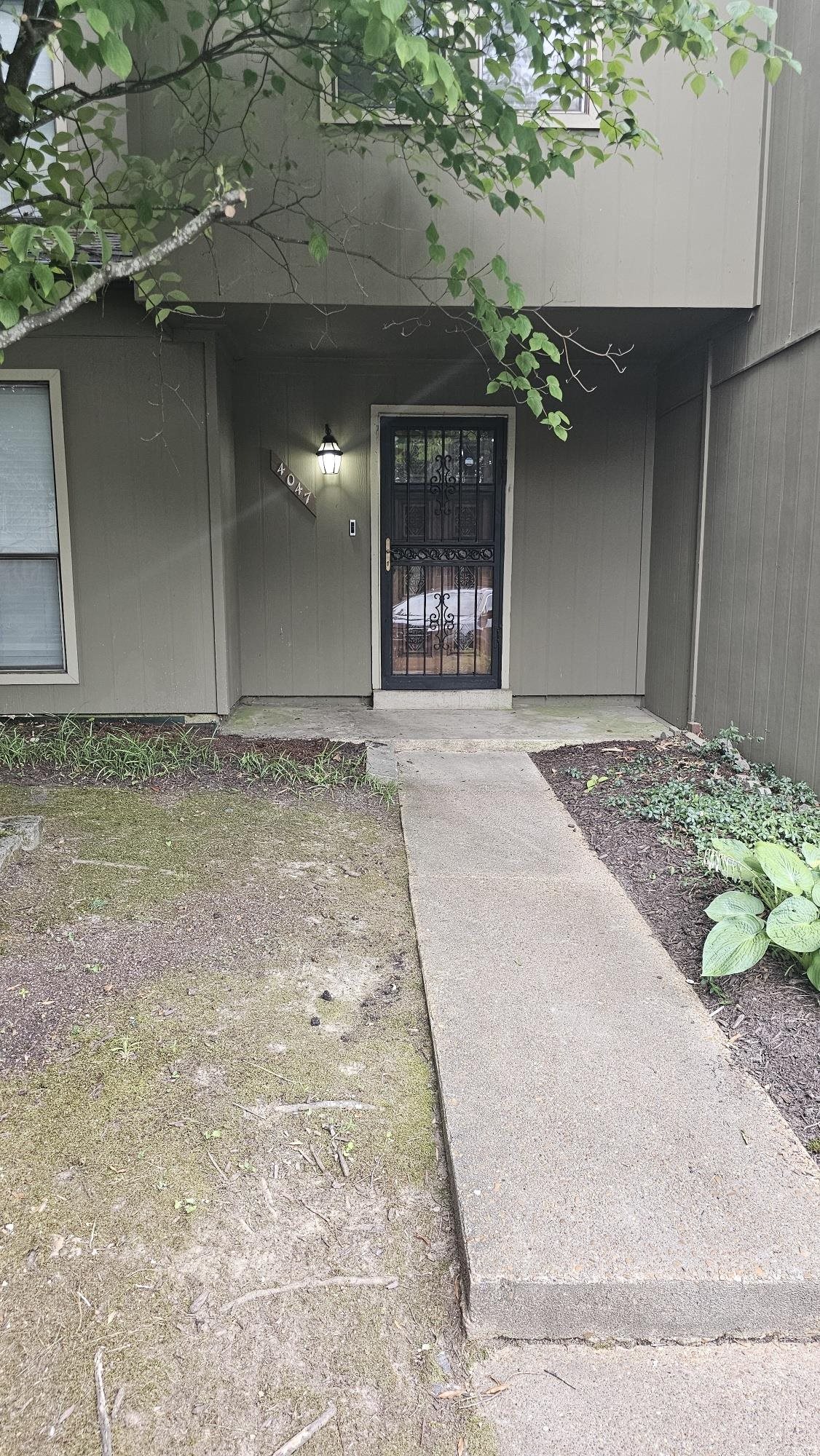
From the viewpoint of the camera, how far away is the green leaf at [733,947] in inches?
94.7

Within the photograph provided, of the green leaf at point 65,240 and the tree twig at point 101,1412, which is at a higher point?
the green leaf at point 65,240

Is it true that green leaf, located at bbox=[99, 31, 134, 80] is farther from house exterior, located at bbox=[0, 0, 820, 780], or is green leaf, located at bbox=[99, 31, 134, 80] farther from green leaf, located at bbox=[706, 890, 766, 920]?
green leaf, located at bbox=[706, 890, 766, 920]

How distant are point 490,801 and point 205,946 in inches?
72.8

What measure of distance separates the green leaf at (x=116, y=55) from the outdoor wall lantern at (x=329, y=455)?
3.93m

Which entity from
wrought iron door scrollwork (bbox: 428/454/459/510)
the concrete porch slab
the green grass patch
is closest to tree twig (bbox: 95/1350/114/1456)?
the green grass patch

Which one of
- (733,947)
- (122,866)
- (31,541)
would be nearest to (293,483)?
(31,541)

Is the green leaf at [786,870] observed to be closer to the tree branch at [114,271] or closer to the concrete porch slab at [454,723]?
the tree branch at [114,271]

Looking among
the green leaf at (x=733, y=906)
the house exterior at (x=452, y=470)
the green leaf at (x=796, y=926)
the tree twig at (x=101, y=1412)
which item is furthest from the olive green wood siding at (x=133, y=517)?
the tree twig at (x=101, y=1412)

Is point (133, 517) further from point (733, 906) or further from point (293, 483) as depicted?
point (733, 906)

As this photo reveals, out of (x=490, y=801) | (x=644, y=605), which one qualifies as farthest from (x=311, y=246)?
(x=644, y=605)

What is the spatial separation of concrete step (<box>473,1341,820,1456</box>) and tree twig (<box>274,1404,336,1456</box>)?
0.24m

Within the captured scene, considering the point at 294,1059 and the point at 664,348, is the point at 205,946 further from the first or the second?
the point at 664,348

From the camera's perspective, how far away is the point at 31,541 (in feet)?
18.1

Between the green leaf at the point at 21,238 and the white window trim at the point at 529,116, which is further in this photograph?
the white window trim at the point at 529,116
